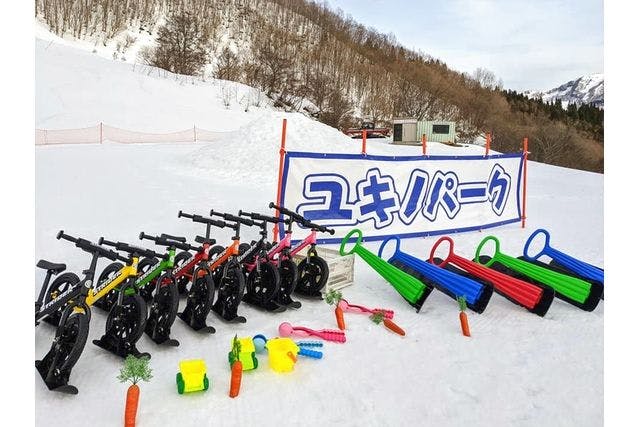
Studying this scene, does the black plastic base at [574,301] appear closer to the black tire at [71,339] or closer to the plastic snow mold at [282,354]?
the plastic snow mold at [282,354]

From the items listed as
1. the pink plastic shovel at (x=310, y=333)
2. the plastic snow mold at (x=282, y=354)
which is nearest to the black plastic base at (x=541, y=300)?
the pink plastic shovel at (x=310, y=333)

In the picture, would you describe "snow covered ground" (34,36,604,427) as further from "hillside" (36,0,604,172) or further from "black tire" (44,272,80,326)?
"hillside" (36,0,604,172)

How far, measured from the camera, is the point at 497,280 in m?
5.30

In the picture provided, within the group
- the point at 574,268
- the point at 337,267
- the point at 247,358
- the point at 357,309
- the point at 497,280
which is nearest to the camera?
the point at 247,358

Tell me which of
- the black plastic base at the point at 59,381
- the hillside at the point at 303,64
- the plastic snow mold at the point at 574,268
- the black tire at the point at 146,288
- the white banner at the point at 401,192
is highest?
the hillside at the point at 303,64

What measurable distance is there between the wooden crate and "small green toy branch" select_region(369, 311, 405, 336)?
77cm

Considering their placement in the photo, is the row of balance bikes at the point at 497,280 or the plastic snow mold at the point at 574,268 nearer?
the row of balance bikes at the point at 497,280

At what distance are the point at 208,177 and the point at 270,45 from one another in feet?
143

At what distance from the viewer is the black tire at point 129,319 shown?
3.64m

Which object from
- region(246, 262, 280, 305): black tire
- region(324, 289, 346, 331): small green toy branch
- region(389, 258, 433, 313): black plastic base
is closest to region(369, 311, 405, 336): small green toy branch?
region(324, 289, 346, 331): small green toy branch

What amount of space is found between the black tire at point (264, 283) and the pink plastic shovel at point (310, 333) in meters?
0.46

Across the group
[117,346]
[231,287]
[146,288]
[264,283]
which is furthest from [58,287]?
[264,283]

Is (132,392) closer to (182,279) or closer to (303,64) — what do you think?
(182,279)

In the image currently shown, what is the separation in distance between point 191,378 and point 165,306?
84 cm
